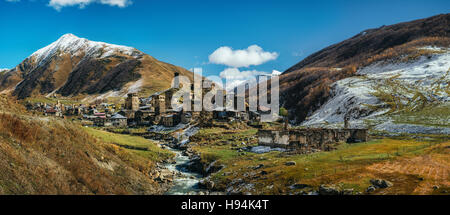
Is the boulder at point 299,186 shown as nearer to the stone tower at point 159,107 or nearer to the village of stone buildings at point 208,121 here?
the village of stone buildings at point 208,121

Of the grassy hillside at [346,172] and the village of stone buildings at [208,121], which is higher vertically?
the village of stone buildings at [208,121]

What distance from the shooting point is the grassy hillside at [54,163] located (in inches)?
632

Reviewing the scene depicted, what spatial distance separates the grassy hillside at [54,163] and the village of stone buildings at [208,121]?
57.5ft

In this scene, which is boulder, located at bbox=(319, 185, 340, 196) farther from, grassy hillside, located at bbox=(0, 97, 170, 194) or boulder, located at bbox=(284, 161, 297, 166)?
grassy hillside, located at bbox=(0, 97, 170, 194)

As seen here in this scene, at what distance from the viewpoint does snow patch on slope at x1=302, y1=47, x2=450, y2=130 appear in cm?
8369

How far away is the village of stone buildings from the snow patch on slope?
2601 cm

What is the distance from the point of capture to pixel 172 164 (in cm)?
4434

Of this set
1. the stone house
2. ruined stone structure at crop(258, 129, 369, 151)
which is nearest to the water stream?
ruined stone structure at crop(258, 129, 369, 151)

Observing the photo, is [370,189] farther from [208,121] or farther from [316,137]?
[208,121]

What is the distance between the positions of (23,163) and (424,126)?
63.0 metres

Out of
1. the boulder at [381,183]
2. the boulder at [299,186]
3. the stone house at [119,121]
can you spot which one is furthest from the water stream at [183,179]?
the stone house at [119,121]

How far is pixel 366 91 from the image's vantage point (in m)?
97.3

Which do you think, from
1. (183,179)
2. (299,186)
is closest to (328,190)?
(299,186)
